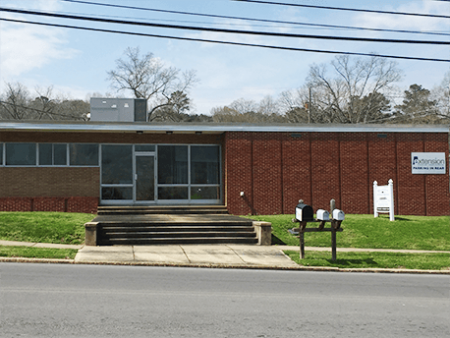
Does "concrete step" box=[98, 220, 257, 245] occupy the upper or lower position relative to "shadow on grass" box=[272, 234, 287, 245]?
upper

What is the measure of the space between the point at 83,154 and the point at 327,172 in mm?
10997

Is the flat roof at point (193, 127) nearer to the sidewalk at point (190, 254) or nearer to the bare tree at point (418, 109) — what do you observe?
the sidewalk at point (190, 254)

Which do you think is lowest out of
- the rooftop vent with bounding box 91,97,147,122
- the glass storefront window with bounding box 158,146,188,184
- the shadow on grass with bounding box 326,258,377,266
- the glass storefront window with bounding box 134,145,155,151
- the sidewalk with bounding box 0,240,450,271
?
the shadow on grass with bounding box 326,258,377,266

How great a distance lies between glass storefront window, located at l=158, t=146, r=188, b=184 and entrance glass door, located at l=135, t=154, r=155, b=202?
1.20 feet

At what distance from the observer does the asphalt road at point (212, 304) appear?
6.54 metres

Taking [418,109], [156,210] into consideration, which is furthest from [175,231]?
[418,109]

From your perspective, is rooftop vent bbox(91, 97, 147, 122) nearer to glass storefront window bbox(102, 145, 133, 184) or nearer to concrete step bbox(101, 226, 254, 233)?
glass storefront window bbox(102, 145, 133, 184)

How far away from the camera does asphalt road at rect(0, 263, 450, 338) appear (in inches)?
257

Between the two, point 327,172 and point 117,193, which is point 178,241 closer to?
point 117,193

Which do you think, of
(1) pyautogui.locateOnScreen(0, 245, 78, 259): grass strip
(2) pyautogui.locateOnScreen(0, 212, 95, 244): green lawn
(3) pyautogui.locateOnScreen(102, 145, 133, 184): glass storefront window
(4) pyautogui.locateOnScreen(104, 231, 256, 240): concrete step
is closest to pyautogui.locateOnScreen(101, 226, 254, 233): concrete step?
(4) pyautogui.locateOnScreen(104, 231, 256, 240): concrete step

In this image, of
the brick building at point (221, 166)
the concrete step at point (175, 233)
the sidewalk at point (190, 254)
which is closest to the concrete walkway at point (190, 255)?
the sidewalk at point (190, 254)

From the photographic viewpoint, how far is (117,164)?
75.5 feet

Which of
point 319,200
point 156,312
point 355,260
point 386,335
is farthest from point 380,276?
point 319,200

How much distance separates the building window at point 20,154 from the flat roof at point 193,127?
105 cm
